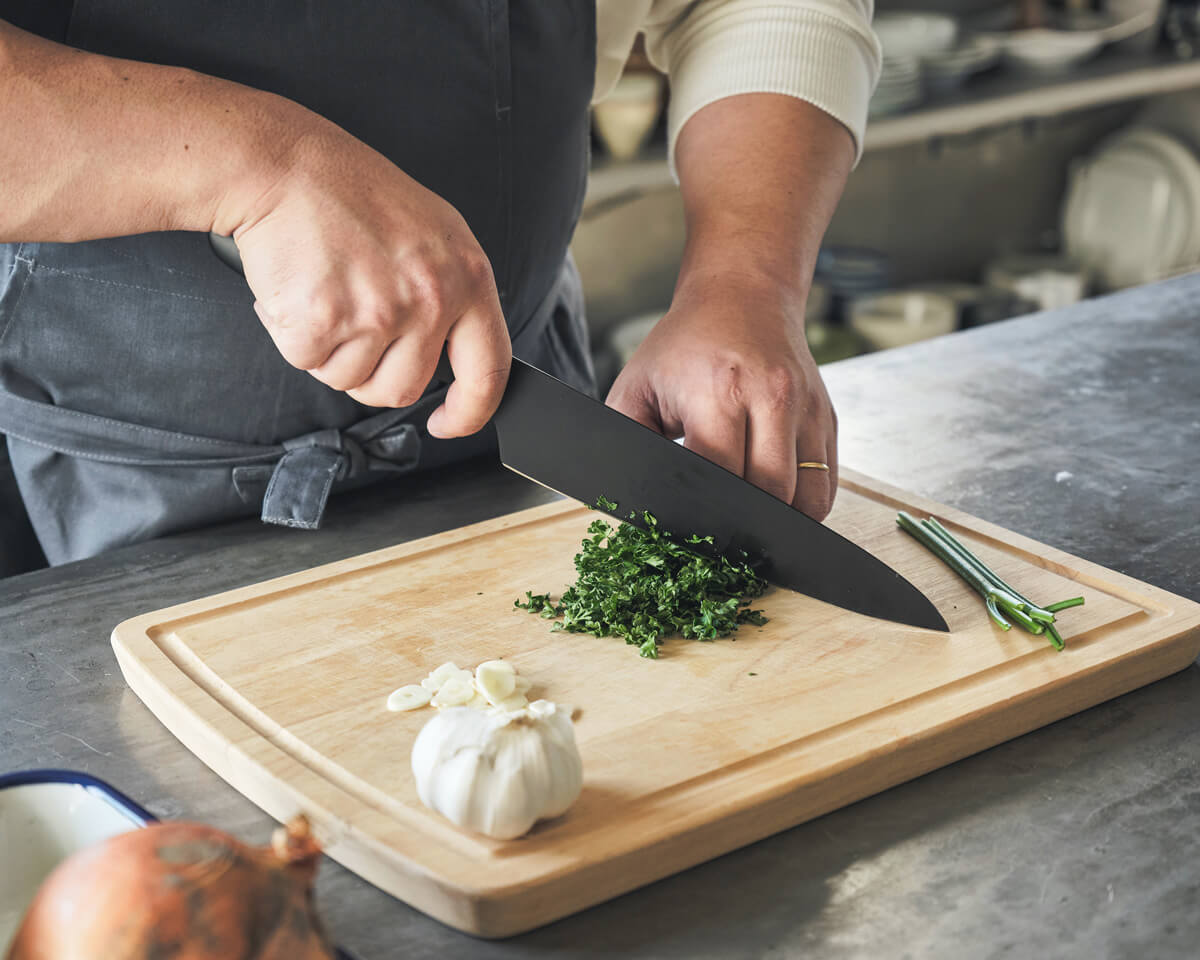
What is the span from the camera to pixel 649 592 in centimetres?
101

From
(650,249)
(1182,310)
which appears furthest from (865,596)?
(650,249)

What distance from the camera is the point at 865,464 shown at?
4.58 feet

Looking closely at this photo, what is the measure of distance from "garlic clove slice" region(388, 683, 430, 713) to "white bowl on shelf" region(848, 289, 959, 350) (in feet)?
7.55

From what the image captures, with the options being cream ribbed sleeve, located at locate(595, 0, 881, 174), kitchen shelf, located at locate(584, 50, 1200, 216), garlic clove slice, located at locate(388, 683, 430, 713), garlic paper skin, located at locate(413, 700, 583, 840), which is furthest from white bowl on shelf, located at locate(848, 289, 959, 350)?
garlic paper skin, located at locate(413, 700, 583, 840)

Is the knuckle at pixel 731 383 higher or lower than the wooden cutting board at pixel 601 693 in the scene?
higher

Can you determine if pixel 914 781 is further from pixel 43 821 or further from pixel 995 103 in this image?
pixel 995 103

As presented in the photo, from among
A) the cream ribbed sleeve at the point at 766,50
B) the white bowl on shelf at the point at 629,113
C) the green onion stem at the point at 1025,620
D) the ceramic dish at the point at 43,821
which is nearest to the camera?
the ceramic dish at the point at 43,821

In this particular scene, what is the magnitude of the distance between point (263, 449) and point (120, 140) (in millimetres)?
413

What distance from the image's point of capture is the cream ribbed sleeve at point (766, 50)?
1.32m

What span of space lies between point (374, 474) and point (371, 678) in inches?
17.3

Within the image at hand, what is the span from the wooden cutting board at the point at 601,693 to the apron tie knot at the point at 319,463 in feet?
0.39

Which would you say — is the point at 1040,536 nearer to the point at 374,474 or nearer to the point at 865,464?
the point at 865,464

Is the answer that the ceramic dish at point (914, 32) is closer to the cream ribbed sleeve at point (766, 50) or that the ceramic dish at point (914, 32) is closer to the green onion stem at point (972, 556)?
the cream ribbed sleeve at point (766, 50)

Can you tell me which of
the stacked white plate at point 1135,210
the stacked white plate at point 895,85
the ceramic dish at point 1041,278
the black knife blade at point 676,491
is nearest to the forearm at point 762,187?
the black knife blade at point 676,491
